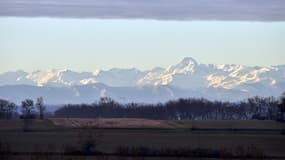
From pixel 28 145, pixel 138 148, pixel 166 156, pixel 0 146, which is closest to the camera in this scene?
pixel 0 146

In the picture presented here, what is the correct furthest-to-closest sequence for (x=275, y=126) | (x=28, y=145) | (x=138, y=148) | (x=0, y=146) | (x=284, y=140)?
Answer: (x=275, y=126) < (x=284, y=140) < (x=28, y=145) < (x=138, y=148) < (x=0, y=146)

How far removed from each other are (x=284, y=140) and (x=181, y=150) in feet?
82.6

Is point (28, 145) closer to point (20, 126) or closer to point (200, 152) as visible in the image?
point (200, 152)

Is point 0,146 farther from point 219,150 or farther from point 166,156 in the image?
point 219,150

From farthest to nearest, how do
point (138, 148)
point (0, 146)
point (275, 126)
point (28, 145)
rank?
point (275, 126) → point (28, 145) → point (138, 148) → point (0, 146)

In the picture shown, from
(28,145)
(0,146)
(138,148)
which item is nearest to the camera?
(0,146)

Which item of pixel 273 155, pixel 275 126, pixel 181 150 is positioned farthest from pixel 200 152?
pixel 275 126

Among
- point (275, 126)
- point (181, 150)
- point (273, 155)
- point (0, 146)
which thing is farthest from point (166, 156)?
point (275, 126)

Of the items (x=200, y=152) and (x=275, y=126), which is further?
(x=275, y=126)

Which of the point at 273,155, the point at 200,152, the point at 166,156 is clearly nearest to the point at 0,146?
the point at 166,156

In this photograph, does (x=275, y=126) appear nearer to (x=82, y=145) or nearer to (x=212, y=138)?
(x=212, y=138)

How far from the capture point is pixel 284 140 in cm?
9888

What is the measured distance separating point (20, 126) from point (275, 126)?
1691 inches

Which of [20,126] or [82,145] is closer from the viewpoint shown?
[82,145]
